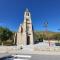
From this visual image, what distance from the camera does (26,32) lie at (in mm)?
47875

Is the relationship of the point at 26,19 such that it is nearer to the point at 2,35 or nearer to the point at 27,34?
the point at 27,34

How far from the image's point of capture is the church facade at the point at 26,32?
4741 cm

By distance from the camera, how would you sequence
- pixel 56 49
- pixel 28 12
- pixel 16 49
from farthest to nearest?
1. pixel 28 12
2. pixel 16 49
3. pixel 56 49

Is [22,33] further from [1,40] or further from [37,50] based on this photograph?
[37,50]

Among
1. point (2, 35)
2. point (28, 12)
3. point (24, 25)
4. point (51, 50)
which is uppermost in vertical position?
point (28, 12)

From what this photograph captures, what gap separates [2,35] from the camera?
154 ft

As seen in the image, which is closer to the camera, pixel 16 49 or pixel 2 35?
pixel 16 49

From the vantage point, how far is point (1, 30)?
4938cm

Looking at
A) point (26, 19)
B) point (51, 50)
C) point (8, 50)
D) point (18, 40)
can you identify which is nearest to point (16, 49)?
point (8, 50)

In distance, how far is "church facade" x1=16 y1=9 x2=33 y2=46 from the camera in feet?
156

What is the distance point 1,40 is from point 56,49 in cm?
2160

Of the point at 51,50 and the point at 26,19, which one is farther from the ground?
the point at 26,19

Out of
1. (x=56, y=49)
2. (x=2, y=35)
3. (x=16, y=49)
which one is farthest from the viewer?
(x=2, y=35)

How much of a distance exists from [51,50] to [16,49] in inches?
303
